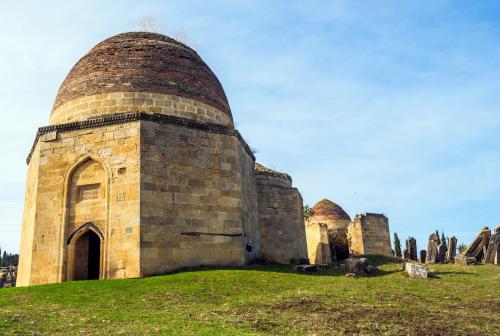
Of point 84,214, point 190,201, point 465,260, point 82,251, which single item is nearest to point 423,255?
point 465,260

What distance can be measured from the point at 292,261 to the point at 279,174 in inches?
159

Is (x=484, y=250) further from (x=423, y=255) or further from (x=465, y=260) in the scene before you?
(x=423, y=255)

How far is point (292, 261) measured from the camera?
19.4 m

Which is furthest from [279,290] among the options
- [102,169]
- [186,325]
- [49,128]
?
[49,128]

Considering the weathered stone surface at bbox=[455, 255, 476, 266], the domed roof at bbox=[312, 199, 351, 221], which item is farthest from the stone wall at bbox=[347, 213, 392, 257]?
the weathered stone surface at bbox=[455, 255, 476, 266]

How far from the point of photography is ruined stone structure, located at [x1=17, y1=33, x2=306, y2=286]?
13.5 m

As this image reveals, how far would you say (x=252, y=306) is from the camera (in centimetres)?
951

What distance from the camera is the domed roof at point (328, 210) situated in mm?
35219

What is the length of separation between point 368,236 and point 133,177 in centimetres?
1869

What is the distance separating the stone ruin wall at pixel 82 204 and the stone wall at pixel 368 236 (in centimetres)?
1797

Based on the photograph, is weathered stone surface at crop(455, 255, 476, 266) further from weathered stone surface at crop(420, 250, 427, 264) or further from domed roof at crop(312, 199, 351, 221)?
domed roof at crop(312, 199, 351, 221)

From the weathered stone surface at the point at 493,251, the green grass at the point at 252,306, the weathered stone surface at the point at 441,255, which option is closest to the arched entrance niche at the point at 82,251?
the green grass at the point at 252,306

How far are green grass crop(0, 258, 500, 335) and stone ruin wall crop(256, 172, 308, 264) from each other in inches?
243

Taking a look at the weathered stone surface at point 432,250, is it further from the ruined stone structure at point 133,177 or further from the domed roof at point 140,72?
the domed roof at point 140,72
